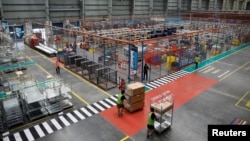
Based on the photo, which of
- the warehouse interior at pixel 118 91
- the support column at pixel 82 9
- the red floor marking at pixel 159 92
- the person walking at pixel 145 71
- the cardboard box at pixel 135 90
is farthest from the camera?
the support column at pixel 82 9

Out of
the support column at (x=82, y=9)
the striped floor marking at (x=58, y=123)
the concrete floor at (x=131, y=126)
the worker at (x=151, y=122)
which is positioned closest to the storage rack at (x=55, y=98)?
the concrete floor at (x=131, y=126)

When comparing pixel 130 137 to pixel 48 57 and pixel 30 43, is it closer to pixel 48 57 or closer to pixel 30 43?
pixel 48 57

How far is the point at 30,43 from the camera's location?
105ft

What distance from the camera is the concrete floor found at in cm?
1047

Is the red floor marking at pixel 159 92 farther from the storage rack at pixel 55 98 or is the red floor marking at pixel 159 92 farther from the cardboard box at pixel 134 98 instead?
the storage rack at pixel 55 98

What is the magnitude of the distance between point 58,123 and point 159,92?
813 cm

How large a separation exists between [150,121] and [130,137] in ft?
4.96

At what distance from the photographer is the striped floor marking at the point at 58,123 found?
10.4 m

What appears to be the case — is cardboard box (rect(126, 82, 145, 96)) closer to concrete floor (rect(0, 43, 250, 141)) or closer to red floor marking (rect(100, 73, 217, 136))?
red floor marking (rect(100, 73, 217, 136))

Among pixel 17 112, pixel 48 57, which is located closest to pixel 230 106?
pixel 17 112

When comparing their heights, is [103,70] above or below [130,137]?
above

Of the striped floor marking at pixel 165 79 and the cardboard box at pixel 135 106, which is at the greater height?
the striped floor marking at pixel 165 79

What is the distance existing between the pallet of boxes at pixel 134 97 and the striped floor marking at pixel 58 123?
1596 millimetres

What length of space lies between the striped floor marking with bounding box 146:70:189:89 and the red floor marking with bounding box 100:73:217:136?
1.71ft
